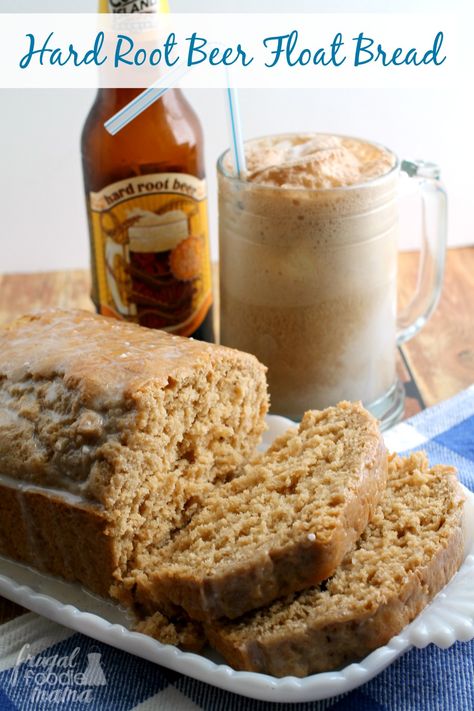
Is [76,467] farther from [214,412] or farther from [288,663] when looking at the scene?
[288,663]

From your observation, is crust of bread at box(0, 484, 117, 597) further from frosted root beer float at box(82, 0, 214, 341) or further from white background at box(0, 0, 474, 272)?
white background at box(0, 0, 474, 272)

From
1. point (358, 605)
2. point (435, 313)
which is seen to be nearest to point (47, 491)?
point (358, 605)

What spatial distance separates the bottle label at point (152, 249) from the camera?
2.54 meters

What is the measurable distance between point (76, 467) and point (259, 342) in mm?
811

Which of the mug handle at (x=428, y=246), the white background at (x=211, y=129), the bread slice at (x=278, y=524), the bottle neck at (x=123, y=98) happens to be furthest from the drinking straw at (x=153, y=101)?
the white background at (x=211, y=129)

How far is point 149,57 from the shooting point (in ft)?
8.16

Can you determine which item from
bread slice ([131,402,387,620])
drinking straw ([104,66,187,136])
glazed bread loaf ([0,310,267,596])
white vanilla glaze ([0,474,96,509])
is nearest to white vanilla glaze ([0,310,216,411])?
glazed bread loaf ([0,310,267,596])

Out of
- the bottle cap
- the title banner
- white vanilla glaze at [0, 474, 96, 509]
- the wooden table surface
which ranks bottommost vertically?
the wooden table surface

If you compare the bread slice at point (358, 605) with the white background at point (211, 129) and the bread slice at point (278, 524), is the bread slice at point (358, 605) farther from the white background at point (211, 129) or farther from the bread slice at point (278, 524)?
the white background at point (211, 129)

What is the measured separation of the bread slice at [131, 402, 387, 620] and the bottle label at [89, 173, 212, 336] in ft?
2.41

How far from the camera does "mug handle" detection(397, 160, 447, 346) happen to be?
252cm

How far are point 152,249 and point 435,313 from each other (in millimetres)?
1188

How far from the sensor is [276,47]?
3.46 m

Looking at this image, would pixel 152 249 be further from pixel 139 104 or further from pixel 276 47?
pixel 276 47
